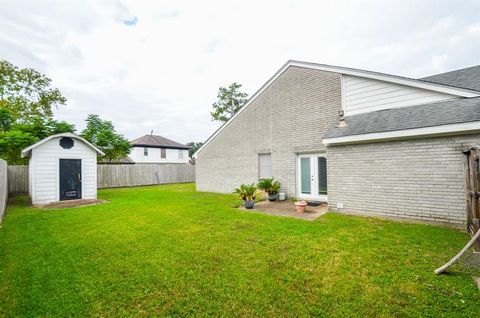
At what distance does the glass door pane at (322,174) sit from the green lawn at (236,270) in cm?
299

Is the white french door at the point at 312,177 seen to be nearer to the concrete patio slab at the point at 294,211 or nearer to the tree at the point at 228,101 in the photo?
the concrete patio slab at the point at 294,211

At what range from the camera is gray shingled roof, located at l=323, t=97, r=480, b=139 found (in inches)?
197

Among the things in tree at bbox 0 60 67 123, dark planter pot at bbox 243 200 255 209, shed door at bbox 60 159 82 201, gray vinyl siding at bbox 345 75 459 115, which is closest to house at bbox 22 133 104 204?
shed door at bbox 60 159 82 201

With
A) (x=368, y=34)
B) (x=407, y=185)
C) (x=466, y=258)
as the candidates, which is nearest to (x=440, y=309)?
(x=466, y=258)

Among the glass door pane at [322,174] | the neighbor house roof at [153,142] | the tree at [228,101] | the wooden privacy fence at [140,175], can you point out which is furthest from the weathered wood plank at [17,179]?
the glass door pane at [322,174]

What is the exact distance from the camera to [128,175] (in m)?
18.6

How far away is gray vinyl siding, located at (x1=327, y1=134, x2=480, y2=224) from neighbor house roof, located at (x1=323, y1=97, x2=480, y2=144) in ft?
1.31

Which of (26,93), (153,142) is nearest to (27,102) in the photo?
(26,93)

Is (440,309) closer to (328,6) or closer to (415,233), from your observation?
(415,233)

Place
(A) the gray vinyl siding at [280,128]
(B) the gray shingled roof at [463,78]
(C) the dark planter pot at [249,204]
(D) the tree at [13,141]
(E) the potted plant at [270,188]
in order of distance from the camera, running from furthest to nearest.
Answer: (D) the tree at [13,141] < (E) the potted plant at [270,188] < (A) the gray vinyl siding at [280,128] < (C) the dark planter pot at [249,204] < (B) the gray shingled roof at [463,78]

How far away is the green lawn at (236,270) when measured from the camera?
2.41m

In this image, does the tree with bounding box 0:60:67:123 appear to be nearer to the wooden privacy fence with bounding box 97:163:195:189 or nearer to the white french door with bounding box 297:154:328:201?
the wooden privacy fence with bounding box 97:163:195:189

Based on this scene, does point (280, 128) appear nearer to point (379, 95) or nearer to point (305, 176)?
point (305, 176)

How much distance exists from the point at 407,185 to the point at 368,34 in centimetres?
782
